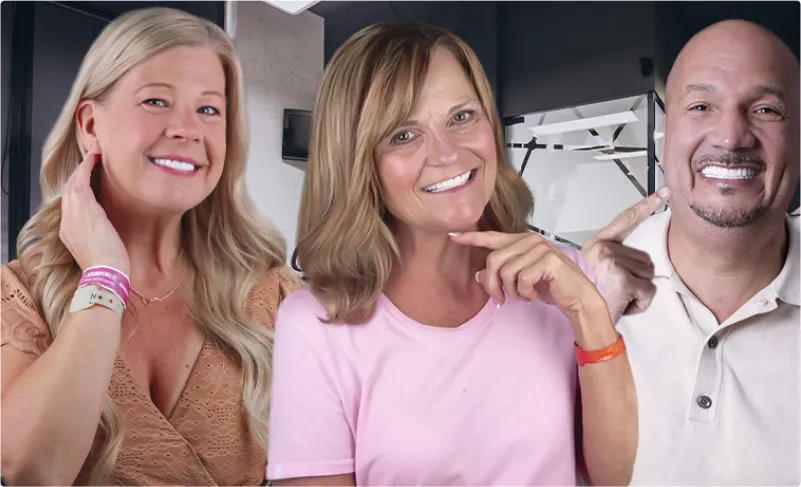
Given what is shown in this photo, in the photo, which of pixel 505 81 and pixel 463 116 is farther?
pixel 505 81

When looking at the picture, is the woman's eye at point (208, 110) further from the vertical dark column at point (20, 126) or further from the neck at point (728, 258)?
the neck at point (728, 258)

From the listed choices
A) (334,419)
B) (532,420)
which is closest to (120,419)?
(334,419)

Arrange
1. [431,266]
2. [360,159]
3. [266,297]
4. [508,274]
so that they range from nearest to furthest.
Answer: [508,274], [360,159], [431,266], [266,297]

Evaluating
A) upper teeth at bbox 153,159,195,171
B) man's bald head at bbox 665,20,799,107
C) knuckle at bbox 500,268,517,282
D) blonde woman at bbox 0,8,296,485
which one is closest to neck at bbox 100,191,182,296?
blonde woman at bbox 0,8,296,485

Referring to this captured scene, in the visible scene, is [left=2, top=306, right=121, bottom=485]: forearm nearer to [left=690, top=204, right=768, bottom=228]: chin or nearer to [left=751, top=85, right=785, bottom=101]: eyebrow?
[left=690, top=204, right=768, bottom=228]: chin

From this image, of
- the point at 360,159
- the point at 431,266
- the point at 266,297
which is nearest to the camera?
the point at 360,159

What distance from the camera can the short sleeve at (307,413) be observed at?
138 cm

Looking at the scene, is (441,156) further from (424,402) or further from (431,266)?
(424,402)

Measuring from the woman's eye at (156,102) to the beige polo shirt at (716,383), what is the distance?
0.99 meters

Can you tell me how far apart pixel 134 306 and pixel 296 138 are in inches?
18.3

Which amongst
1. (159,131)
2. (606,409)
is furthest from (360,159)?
(606,409)

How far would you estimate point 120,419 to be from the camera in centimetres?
146

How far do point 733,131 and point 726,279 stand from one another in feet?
0.92

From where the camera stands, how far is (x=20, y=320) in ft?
4.70
